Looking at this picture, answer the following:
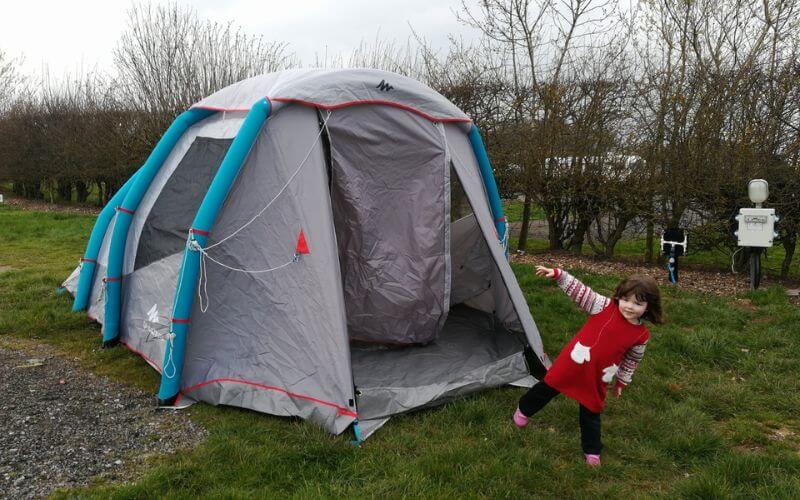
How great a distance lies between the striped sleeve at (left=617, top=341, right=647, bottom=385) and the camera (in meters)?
3.45

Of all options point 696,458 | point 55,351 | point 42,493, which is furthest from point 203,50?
point 696,458

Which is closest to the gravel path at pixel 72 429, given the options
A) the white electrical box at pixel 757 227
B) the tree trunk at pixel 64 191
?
the white electrical box at pixel 757 227

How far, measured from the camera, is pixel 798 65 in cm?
709

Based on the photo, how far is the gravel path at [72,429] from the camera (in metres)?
3.06

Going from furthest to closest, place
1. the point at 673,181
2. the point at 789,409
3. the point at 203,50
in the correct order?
the point at 203,50, the point at 673,181, the point at 789,409

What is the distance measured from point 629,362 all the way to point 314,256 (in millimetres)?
2033

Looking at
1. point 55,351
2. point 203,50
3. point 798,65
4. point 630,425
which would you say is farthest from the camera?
point 203,50

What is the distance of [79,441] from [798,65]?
8.25 m

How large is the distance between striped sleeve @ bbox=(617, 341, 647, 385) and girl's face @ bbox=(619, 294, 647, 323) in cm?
18

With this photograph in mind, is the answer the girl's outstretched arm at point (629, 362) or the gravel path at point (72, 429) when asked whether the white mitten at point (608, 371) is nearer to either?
the girl's outstretched arm at point (629, 362)

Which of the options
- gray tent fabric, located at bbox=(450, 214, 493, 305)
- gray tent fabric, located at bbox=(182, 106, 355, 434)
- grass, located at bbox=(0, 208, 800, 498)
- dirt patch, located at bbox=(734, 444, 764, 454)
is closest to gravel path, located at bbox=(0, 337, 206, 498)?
grass, located at bbox=(0, 208, 800, 498)

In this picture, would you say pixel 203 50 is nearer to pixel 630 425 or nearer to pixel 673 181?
pixel 673 181

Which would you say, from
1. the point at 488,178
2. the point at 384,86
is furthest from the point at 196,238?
the point at 488,178

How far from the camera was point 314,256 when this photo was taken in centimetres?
383
